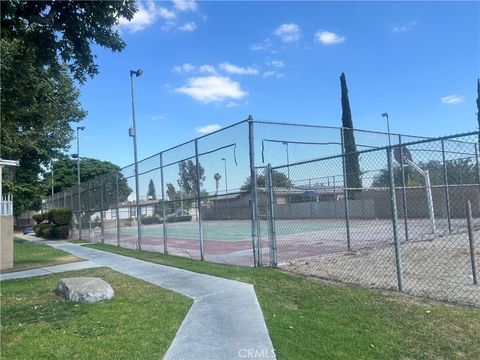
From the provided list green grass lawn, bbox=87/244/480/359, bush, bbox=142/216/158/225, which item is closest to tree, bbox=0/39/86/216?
bush, bbox=142/216/158/225

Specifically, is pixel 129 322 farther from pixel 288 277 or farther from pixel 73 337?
pixel 288 277

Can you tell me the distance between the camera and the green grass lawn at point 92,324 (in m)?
5.08

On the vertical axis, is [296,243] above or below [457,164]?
below

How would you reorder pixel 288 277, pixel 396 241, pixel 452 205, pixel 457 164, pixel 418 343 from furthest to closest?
pixel 452 205 < pixel 457 164 < pixel 288 277 < pixel 396 241 < pixel 418 343

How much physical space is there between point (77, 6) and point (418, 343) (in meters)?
5.14

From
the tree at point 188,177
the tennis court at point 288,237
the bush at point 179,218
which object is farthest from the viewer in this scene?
the bush at point 179,218

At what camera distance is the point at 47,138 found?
102 feet

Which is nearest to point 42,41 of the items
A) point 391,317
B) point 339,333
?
point 339,333

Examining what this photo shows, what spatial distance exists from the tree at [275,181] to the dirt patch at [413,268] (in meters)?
1.82

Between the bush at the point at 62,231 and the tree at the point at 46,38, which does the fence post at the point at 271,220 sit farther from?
the bush at the point at 62,231

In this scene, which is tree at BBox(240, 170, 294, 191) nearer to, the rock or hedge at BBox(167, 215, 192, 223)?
the rock

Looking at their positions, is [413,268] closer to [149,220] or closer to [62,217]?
[149,220]

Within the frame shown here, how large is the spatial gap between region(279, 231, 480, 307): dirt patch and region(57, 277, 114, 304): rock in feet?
12.4

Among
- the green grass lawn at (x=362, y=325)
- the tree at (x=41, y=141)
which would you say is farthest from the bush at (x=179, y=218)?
the green grass lawn at (x=362, y=325)
